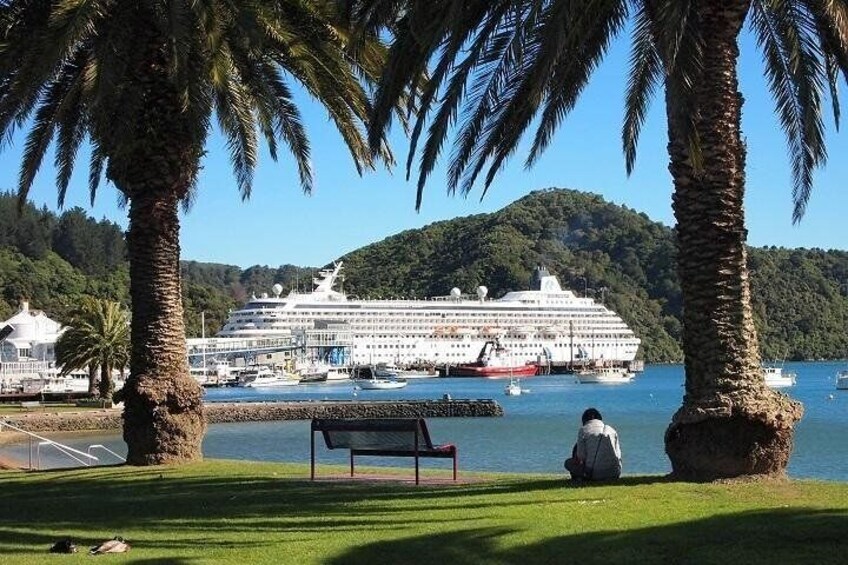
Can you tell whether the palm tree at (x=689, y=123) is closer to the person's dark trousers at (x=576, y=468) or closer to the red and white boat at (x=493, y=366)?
the person's dark trousers at (x=576, y=468)

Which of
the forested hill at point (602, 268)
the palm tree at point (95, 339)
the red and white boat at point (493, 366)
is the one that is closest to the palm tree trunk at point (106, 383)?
the palm tree at point (95, 339)

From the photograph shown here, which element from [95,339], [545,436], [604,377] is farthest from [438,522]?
[604,377]

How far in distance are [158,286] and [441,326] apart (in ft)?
314

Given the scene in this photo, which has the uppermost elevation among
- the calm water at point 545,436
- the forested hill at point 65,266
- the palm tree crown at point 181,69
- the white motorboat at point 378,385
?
the forested hill at point 65,266

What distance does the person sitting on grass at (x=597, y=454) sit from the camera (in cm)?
920

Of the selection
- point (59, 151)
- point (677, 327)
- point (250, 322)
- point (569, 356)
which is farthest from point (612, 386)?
point (59, 151)

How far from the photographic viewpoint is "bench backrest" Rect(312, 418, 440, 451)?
1024 centimetres

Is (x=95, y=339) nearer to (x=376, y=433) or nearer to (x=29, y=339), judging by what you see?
(x=376, y=433)

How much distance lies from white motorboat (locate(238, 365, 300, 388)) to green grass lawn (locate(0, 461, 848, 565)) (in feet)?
263

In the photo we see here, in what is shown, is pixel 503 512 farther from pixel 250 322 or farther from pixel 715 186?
pixel 250 322

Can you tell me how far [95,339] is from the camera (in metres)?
42.8

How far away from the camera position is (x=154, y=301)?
499 inches

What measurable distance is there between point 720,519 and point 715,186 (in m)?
3.24

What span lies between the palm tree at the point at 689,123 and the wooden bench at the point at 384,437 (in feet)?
7.55
